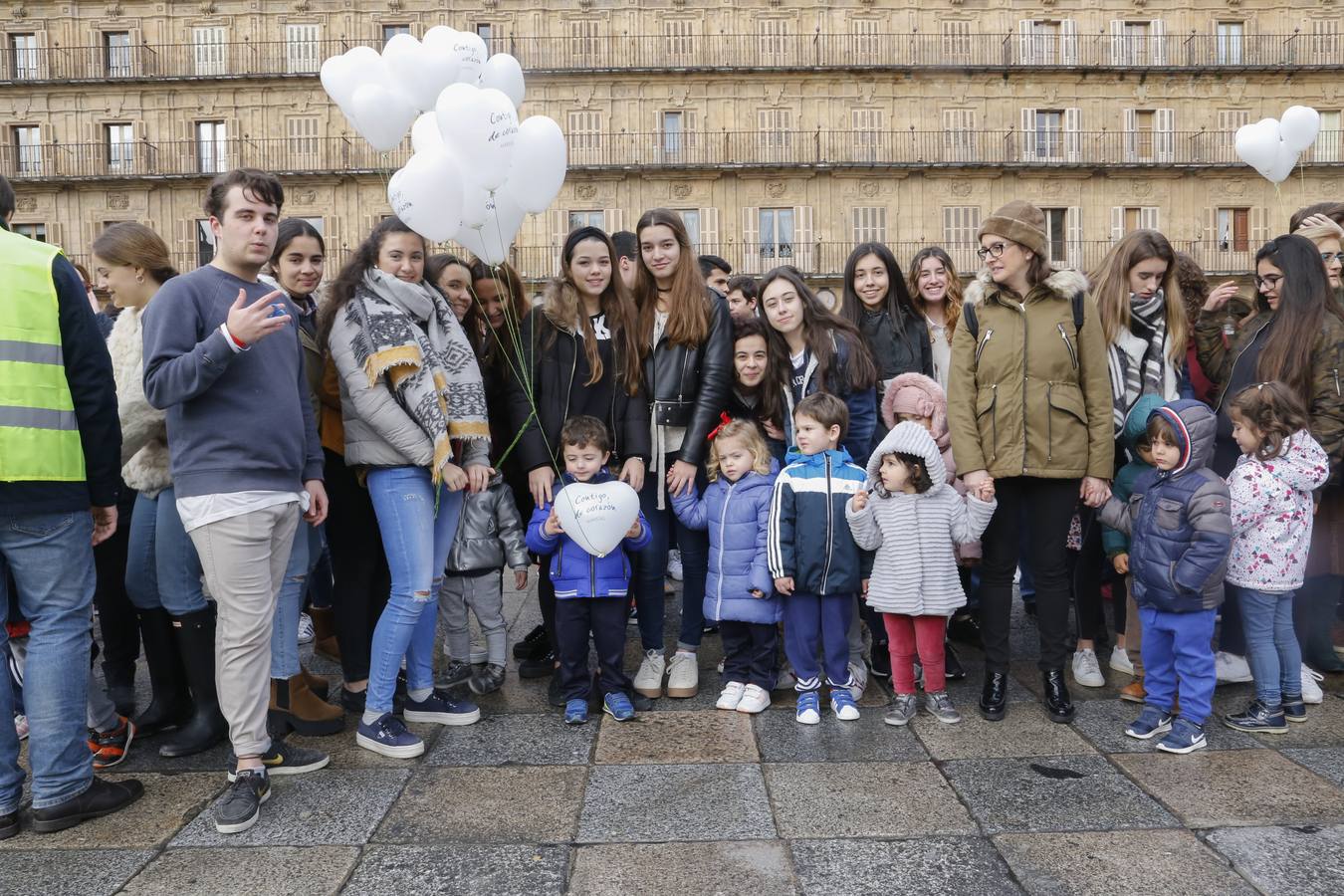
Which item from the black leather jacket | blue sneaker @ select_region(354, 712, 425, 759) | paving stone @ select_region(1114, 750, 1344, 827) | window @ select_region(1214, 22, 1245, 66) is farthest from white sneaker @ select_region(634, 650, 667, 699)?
window @ select_region(1214, 22, 1245, 66)

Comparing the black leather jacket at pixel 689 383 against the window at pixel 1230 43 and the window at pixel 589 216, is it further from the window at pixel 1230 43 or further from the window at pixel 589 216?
the window at pixel 1230 43

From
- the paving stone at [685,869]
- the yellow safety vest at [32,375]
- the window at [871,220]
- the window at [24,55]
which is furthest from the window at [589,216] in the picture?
the paving stone at [685,869]

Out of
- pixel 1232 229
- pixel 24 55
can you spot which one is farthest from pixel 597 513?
pixel 24 55

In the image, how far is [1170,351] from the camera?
414 cm

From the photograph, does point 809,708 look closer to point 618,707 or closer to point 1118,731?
point 618,707

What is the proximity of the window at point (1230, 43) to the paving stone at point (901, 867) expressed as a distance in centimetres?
2753

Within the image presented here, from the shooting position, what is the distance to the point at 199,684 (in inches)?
135

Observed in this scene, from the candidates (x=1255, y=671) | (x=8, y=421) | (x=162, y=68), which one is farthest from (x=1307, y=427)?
(x=162, y=68)

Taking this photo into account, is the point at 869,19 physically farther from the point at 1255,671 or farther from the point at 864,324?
the point at 1255,671

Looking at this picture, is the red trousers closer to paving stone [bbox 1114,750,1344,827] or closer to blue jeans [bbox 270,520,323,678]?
paving stone [bbox 1114,750,1344,827]

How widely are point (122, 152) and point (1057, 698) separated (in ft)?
88.8

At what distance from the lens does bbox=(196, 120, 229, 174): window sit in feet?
78.7

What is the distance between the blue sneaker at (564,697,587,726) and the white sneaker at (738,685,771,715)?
2.05 ft

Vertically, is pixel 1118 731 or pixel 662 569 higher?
pixel 662 569
